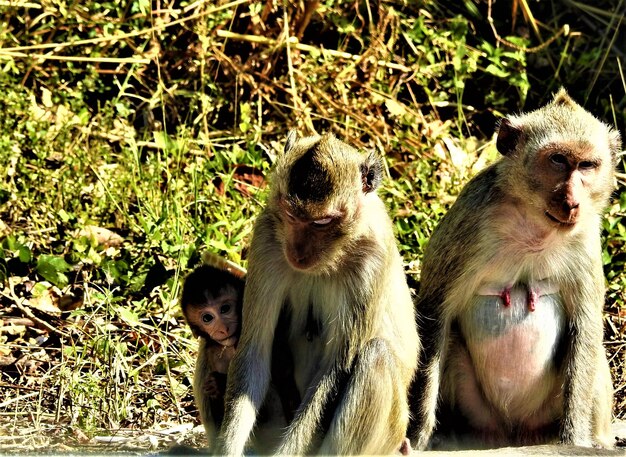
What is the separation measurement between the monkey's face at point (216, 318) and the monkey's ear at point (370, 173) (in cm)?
110

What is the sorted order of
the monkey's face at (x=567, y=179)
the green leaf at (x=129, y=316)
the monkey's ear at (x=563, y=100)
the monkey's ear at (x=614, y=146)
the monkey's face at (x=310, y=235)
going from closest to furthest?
the monkey's face at (x=310, y=235) → the monkey's face at (x=567, y=179) → the monkey's ear at (x=614, y=146) → the monkey's ear at (x=563, y=100) → the green leaf at (x=129, y=316)

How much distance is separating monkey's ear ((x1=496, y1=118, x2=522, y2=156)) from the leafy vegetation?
2359 millimetres

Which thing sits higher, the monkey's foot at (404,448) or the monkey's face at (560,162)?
the monkey's face at (560,162)

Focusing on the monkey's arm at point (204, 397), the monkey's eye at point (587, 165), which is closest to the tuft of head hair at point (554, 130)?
the monkey's eye at point (587, 165)

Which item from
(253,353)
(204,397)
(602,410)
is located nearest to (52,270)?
(204,397)

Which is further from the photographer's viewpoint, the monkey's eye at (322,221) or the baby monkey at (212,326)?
the baby monkey at (212,326)

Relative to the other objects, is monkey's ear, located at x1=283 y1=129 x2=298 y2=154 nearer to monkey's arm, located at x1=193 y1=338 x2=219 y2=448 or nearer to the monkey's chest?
monkey's arm, located at x1=193 y1=338 x2=219 y2=448

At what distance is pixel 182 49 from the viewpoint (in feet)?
36.0

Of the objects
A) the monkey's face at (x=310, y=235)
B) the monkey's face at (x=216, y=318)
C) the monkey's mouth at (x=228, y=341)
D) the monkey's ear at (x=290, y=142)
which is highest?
the monkey's ear at (x=290, y=142)

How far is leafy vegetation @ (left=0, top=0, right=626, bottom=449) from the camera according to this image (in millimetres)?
8055

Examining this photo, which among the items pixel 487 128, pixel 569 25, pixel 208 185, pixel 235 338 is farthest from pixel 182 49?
pixel 235 338

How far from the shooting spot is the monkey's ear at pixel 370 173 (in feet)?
20.3

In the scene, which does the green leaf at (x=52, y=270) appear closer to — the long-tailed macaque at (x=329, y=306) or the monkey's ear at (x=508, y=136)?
the long-tailed macaque at (x=329, y=306)

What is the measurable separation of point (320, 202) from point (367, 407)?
110 centimetres
